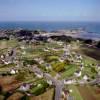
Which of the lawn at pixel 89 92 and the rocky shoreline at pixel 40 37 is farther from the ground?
the lawn at pixel 89 92

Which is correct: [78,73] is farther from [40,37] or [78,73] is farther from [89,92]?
[40,37]

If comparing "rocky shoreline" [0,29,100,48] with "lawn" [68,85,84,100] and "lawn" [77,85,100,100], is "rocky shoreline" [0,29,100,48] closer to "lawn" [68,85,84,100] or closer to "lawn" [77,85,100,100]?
"lawn" [77,85,100,100]

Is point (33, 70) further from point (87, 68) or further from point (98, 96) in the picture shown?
point (98, 96)

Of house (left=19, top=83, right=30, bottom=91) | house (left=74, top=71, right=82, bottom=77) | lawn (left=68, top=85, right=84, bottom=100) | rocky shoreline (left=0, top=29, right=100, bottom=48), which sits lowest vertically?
rocky shoreline (left=0, top=29, right=100, bottom=48)

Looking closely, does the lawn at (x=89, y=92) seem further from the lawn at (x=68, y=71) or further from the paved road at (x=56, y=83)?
the lawn at (x=68, y=71)

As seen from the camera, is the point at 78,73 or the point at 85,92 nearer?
the point at 85,92

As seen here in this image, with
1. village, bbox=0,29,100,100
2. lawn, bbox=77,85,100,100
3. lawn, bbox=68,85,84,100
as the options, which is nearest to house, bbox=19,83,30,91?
village, bbox=0,29,100,100

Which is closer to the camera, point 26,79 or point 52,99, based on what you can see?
point 52,99

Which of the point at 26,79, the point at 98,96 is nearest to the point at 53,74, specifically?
the point at 26,79

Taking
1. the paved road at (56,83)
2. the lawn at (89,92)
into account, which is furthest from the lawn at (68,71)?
the lawn at (89,92)

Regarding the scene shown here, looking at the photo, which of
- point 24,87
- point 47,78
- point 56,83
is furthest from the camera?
point 47,78

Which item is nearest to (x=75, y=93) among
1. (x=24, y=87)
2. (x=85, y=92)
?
(x=85, y=92)
